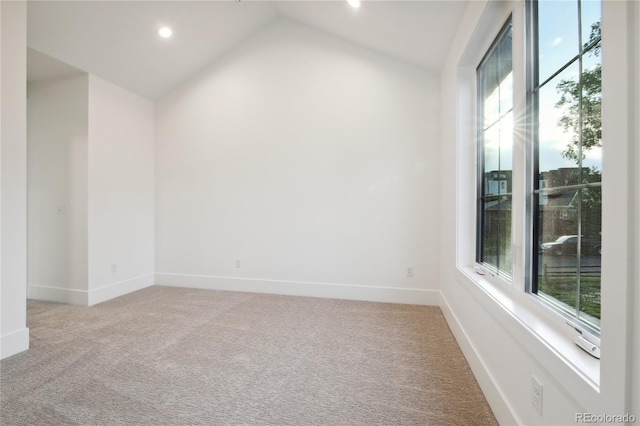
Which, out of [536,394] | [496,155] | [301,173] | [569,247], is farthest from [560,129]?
[301,173]

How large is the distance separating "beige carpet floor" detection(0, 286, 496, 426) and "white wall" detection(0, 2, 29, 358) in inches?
10.7

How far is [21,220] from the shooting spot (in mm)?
2326

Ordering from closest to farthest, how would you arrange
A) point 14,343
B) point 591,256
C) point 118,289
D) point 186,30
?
point 591,256, point 14,343, point 186,30, point 118,289

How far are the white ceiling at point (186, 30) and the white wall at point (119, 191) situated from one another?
0.32m

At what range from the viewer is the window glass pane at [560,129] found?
1212 millimetres

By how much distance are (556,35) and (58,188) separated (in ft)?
15.5

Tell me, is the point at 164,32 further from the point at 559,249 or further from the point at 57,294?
the point at 559,249

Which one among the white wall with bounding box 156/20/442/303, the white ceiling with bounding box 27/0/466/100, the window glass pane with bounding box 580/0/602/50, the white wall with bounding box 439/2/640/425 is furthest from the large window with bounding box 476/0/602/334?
the white wall with bounding box 156/20/442/303

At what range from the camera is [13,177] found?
2248 millimetres

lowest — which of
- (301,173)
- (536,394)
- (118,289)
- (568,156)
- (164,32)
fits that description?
(118,289)

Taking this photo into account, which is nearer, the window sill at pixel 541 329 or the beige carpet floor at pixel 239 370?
the window sill at pixel 541 329

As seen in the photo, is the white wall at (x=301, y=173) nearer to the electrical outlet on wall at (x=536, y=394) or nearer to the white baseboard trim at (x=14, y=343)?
the white baseboard trim at (x=14, y=343)

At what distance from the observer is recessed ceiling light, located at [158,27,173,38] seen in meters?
3.23

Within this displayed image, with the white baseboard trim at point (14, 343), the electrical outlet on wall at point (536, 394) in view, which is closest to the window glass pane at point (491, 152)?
the electrical outlet on wall at point (536, 394)
